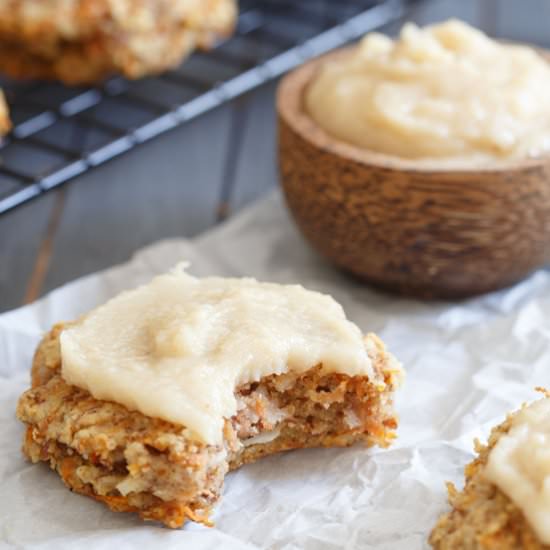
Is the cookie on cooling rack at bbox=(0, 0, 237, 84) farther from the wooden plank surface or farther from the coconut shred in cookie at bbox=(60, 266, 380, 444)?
the coconut shred in cookie at bbox=(60, 266, 380, 444)

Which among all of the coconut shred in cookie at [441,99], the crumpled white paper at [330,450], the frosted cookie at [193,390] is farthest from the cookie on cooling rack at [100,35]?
the frosted cookie at [193,390]

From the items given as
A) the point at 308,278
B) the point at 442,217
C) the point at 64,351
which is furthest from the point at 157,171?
the point at 64,351

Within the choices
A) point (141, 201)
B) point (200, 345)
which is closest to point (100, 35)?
point (141, 201)

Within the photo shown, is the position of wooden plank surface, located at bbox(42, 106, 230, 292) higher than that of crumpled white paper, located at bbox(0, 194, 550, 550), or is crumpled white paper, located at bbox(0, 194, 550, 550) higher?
crumpled white paper, located at bbox(0, 194, 550, 550)

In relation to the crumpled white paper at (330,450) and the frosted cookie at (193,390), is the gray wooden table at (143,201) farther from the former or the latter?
the frosted cookie at (193,390)

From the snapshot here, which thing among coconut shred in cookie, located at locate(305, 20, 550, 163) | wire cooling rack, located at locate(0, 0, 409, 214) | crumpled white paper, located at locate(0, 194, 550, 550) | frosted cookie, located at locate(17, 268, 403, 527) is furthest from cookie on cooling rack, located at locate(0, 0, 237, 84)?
frosted cookie, located at locate(17, 268, 403, 527)

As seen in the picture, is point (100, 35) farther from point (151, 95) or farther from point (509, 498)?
point (509, 498)
